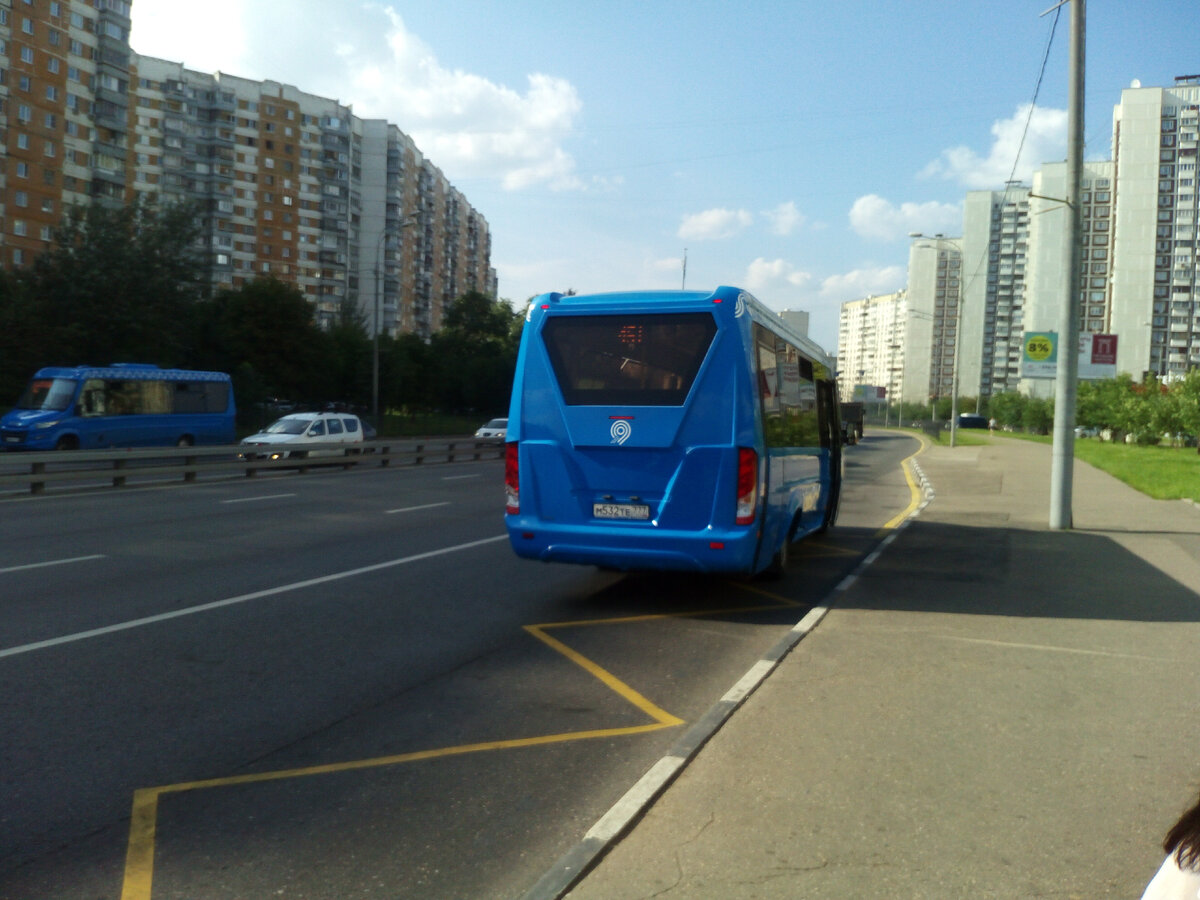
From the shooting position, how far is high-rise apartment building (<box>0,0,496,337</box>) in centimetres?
7362

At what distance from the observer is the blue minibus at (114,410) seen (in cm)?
2825

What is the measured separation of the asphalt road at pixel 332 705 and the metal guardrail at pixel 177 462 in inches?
318

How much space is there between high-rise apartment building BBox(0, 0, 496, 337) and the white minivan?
44.9 metres

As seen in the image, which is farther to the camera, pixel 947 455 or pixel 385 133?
pixel 385 133

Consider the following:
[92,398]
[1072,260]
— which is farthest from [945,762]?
[92,398]

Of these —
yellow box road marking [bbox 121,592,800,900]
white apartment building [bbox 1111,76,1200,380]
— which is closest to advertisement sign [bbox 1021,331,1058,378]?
yellow box road marking [bbox 121,592,800,900]

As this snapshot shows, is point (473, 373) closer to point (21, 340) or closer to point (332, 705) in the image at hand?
point (21, 340)

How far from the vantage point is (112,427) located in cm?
2975

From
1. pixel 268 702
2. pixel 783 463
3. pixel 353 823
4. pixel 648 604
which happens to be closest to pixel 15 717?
pixel 268 702

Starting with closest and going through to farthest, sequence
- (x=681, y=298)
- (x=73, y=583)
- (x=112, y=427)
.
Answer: (x=681, y=298), (x=73, y=583), (x=112, y=427)

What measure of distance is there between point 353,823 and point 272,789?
0.57 m

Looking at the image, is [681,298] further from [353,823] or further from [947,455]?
[947,455]

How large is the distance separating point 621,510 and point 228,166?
11170 cm

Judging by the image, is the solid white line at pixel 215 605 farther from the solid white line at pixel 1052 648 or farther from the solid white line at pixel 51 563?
the solid white line at pixel 1052 648
